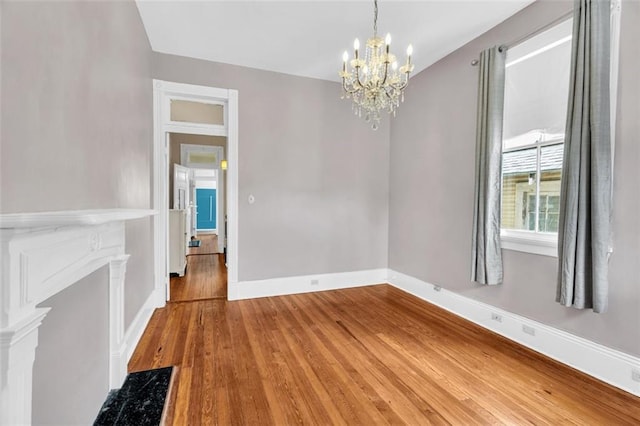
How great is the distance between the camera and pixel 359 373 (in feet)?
7.27

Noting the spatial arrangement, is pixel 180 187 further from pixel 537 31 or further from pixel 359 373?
pixel 537 31

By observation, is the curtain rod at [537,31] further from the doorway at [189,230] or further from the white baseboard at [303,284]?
the doorway at [189,230]

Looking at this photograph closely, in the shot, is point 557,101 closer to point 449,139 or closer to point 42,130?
point 449,139

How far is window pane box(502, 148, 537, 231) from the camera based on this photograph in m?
2.76

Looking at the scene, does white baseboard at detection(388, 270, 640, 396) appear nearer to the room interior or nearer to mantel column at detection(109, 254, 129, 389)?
the room interior

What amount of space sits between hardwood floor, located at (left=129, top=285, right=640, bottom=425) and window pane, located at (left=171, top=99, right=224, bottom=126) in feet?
7.98

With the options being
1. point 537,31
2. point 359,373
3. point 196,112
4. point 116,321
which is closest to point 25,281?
point 116,321

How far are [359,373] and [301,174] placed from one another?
267 centimetres

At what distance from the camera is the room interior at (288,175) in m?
1.18

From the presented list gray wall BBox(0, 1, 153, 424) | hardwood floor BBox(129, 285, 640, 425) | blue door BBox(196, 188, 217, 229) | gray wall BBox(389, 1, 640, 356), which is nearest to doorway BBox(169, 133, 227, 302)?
hardwood floor BBox(129, 285, 640, 425)

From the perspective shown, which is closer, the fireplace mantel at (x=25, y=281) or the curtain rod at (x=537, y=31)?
the fireplace mantel at (x=25, y=281)

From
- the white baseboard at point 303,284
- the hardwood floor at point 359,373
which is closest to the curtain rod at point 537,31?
the hardwood floor at point 359,373

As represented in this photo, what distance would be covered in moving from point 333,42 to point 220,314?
3.33 meters

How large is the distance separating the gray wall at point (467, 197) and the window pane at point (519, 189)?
32 cm
